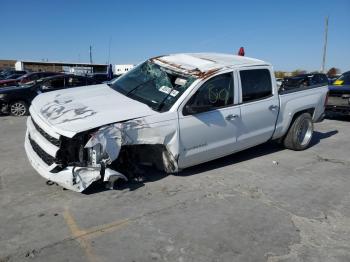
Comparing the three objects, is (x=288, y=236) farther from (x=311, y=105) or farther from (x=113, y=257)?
(x=311, y=105)

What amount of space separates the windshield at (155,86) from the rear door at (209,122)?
0.25 meters

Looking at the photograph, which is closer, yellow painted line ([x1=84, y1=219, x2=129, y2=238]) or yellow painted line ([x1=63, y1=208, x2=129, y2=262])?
yellow painted line ([x1=63, y1=208, x2=129, y2=262])

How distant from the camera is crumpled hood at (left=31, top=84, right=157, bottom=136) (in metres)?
4.05

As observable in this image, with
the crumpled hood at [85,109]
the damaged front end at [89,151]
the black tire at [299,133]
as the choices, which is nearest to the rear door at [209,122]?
the damaged front end at [89,151]

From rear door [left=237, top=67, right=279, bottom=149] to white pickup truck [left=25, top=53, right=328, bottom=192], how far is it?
2 cm

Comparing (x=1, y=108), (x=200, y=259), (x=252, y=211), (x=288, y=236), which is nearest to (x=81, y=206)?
(x=200, y=259)

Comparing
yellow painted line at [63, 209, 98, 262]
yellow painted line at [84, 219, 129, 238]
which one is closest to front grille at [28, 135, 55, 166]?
yellow painted line at [63, 209, 98, 262]

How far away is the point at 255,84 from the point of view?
5.72 meters

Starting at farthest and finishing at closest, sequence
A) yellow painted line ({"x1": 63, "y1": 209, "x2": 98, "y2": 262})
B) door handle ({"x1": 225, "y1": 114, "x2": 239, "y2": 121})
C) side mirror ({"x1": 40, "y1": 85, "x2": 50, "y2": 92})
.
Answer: side mirror ({"x1": 40, "y1": 85, "x2": 50, "y2": 92}) → door handle ({"x1": 225, "y1": 114, "x2": 239, "y2": 121}) → yellow painted line ({"x1": 63, "y1": 209, "x2": 98, "y2": 262})

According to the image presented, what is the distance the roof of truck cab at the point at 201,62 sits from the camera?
5172mm

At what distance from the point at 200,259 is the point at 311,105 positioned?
494cm

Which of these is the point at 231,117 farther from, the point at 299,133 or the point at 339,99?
the point at 339,99

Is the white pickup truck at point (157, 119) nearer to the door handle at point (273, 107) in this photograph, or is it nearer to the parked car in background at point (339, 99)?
the door handle at point (273, 107)

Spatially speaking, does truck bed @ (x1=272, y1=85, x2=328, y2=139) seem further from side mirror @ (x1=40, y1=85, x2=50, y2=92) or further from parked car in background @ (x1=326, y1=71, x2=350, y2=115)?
side mirror @ (x1=40, y1=85, x2=50, y2=92)
